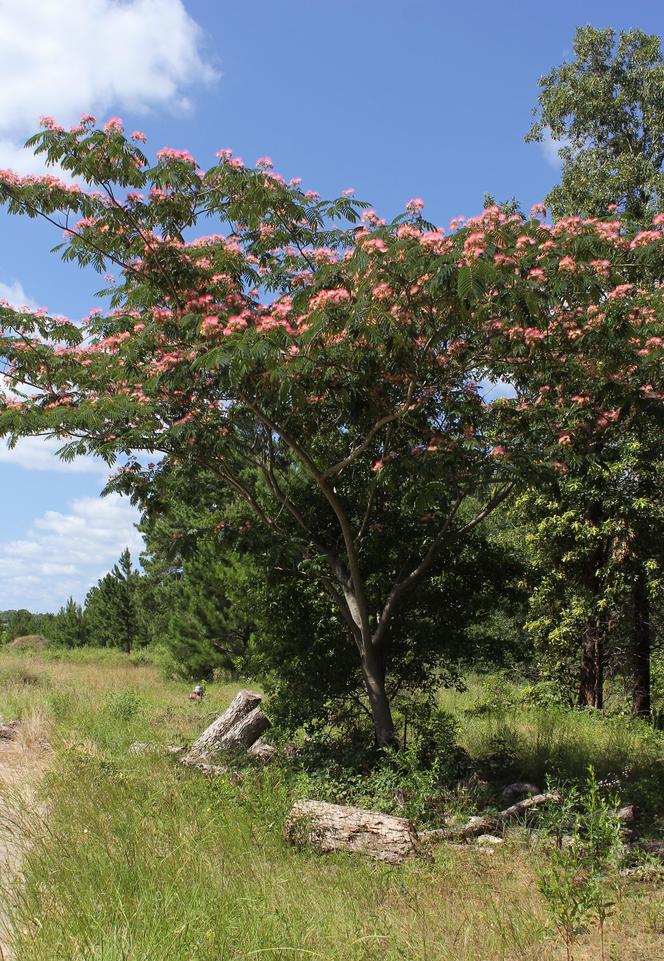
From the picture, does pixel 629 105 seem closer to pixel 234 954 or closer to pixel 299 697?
pixel 299 697

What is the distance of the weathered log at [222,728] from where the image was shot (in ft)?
31.3

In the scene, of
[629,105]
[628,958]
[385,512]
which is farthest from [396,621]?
[629,105]

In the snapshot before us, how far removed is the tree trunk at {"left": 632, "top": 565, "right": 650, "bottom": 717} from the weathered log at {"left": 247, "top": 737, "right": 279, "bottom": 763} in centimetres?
813

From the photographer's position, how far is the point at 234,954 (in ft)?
12.4

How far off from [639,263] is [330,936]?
5.98m

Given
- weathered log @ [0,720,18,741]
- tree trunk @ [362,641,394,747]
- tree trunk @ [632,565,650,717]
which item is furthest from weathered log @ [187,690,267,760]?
tree trunk @ [632,565,650,717]

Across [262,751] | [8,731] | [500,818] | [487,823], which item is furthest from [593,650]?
[8,731]

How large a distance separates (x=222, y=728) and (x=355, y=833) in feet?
12.7

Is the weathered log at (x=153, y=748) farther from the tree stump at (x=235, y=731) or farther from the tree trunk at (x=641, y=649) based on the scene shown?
the tree trunk at (x=641, y=649)

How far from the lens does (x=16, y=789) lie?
678cm

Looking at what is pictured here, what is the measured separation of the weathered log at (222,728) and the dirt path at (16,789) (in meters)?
1.77

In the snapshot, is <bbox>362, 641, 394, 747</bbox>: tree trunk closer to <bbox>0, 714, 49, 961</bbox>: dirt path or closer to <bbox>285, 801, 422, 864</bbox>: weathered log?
<bbox>285, 801, 422, 864</bbox>: weathered log

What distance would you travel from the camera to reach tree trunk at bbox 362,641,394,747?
30.2 feet

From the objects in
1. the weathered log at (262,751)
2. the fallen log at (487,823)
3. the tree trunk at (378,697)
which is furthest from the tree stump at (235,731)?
the fallen log at (487,823)
